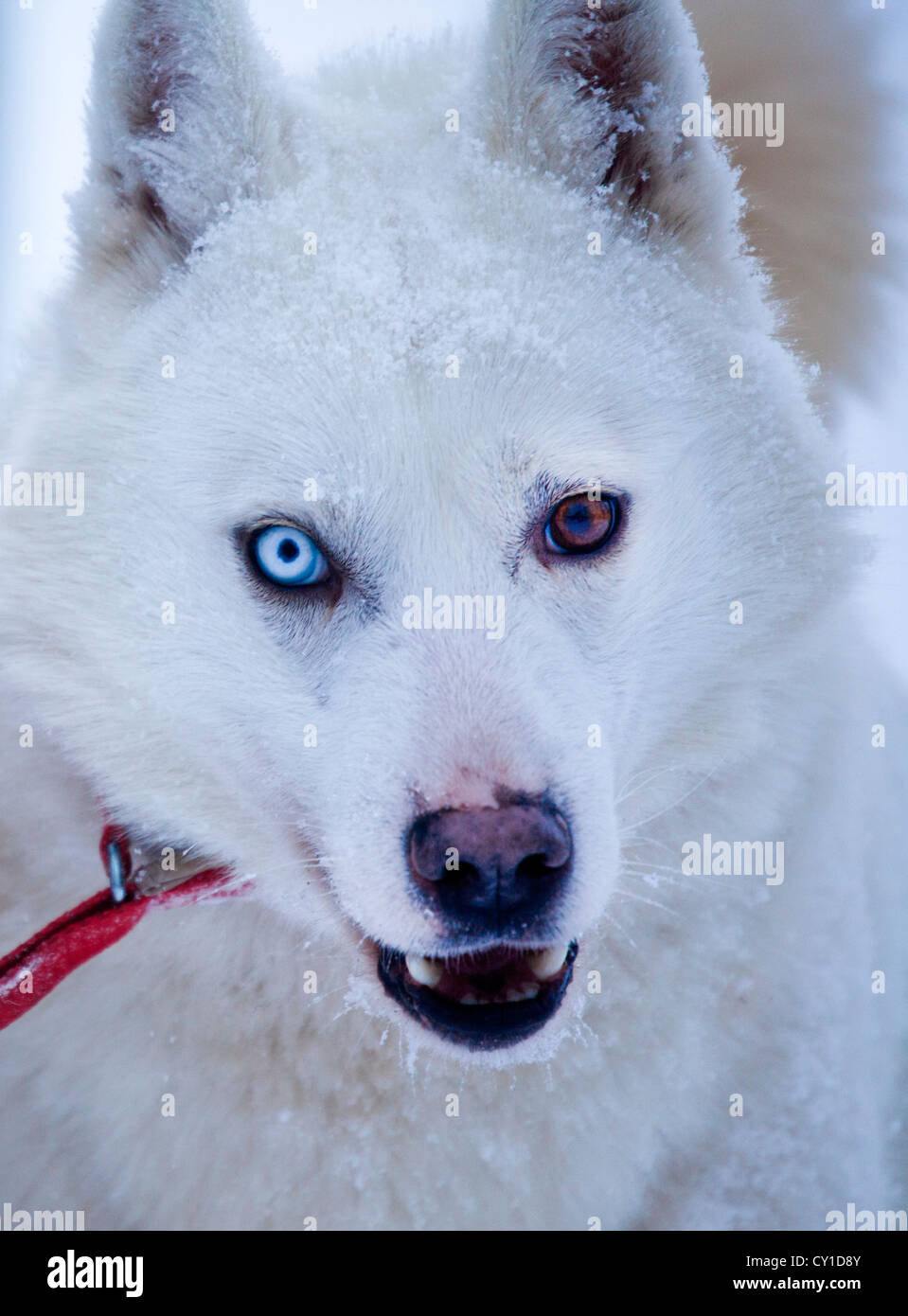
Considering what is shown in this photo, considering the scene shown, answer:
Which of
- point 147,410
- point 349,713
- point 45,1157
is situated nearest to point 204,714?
point 349,713

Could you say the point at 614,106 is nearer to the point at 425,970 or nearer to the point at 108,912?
the point at 425,970

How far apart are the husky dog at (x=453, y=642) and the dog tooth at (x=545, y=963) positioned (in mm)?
12

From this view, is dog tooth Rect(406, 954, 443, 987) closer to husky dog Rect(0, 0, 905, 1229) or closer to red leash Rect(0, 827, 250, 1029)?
husky dog Rect(0, 0, 905, 1229)

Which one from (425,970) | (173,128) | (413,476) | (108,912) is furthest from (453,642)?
(173,128)

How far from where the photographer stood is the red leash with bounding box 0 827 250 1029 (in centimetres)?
154

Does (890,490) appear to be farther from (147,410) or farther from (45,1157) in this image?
(45,1157)

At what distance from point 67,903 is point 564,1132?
0.99 m

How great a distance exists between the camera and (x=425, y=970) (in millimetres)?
1490

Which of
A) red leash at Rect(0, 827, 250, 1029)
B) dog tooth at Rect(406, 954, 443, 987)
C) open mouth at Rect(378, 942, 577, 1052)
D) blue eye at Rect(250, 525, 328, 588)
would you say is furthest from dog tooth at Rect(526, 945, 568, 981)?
blue eye at Rect(250, 525, 328, 588)

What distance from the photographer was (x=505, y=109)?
5.44 feet

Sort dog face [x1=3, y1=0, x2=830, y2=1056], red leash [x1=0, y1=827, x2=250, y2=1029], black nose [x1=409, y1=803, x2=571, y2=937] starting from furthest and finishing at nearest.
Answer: red leash [x1=0, y1=827, x2=250, y2=1029] < dog face [x1=3, y1=0, x2=830, y2=1056] < black nose [x1=409, y1=803, x2=571, y2=937]

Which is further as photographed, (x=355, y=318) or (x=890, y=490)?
(x=890, y=490)

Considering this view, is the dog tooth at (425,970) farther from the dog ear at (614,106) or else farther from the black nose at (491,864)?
the dog ear at (614,106)
